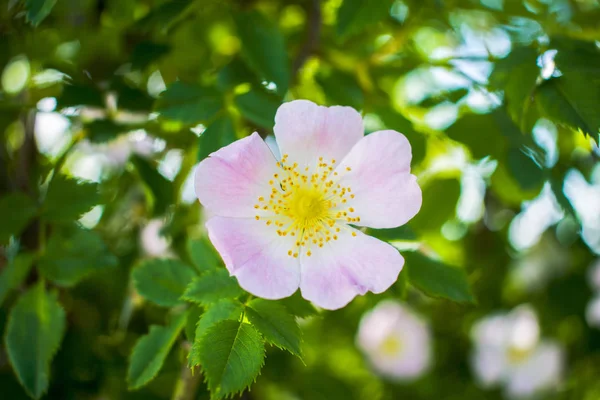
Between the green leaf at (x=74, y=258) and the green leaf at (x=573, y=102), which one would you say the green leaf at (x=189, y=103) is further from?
the green leaf at (x=573, y=102)

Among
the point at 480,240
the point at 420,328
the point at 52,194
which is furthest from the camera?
the point at 420,328

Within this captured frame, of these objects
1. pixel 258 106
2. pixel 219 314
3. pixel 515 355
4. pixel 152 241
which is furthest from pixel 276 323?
pixel 515 355

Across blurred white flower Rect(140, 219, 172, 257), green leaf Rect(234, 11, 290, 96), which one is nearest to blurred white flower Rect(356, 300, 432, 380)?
blurred white flower Rect(140, 219, 172, 257)

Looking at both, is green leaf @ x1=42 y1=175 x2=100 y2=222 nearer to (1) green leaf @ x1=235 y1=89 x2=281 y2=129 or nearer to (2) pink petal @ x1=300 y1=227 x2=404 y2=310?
(1) green leaf @ x1=235 y1=89 x2=281 y2=129

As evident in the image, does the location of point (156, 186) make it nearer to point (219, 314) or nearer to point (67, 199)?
point (67, 199)

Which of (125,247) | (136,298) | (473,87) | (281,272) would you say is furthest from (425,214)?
(125,247)

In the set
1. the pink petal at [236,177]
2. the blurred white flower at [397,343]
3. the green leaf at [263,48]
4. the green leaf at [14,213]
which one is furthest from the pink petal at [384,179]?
the blurred white flower at [397,343]

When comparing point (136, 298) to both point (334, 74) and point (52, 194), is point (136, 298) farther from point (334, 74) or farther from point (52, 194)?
point (334, 74)
